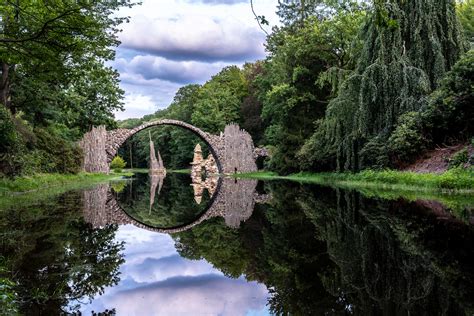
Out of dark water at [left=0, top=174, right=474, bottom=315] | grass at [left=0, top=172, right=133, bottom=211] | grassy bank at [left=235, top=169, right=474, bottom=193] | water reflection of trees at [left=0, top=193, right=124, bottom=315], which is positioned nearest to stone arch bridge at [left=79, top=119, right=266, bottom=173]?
grass at [left=0, top=172, right=133, bottom=211]

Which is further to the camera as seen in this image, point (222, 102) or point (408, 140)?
point (222, 102)

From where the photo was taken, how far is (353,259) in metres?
4.25

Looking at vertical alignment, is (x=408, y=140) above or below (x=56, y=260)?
above

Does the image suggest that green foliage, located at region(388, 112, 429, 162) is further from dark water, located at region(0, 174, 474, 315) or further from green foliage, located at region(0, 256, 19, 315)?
green foliage, located at region(0, 256, 19, 315)

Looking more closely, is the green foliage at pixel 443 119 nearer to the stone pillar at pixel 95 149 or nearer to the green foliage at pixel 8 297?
the green foliage at pixel 8 297

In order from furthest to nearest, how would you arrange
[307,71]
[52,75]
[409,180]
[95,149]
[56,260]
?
[95,149], [307,71], [409,180], [52,75], [56,260]

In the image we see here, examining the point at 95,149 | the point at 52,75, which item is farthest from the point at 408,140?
the point at 95,149

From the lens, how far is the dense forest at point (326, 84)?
7871mm

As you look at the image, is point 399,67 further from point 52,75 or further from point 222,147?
point 222,147

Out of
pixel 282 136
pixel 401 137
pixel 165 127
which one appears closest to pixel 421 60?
pixel 401 137

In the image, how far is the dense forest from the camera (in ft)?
25.8

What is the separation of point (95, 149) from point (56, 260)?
26637mm

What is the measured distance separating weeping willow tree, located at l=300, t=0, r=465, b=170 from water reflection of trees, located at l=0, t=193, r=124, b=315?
11726mm

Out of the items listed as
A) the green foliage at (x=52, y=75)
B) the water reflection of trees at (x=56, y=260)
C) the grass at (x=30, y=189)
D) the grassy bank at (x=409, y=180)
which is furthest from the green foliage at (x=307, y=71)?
the water reflection of trees at (x=56, y=260)
